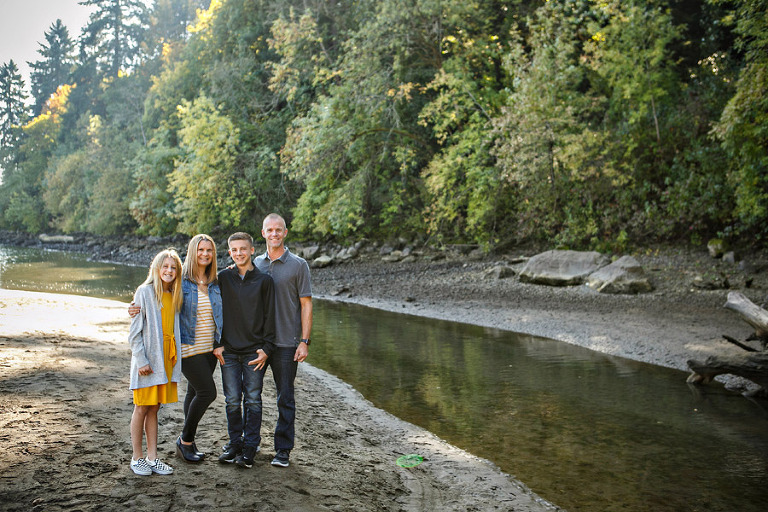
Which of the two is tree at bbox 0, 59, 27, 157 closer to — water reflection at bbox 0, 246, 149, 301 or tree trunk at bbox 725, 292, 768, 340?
water reflection at bbox 0, 246, 149, 301

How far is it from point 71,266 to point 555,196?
2280 centimetres

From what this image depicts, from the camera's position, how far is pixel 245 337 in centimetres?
448

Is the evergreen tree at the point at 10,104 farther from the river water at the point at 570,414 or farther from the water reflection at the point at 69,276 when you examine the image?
the river water at the point at 570,414

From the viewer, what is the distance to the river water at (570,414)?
5367 millimetres

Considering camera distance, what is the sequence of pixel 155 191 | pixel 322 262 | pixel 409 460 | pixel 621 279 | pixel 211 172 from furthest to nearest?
pixel 155 191 → pixel 211 172 → pixel 322 262 → pixel 621 279 → pixel 409 460

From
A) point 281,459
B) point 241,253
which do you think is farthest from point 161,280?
point 281,459

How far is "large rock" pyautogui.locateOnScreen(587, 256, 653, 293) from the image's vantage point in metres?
14.0

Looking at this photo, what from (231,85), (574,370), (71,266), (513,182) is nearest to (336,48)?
(231,85)

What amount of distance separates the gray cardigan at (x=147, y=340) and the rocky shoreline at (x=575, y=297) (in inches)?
303

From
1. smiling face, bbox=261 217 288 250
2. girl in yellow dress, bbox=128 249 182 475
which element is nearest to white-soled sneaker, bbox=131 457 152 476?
girl in yellow dress, bbox=128 249 182 475

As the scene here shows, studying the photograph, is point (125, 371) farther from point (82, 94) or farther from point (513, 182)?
point (82, 94)

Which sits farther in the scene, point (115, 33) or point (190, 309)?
point (115, 33)

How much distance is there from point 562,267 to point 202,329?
1324cm

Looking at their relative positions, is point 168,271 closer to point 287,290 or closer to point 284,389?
point 287,290
